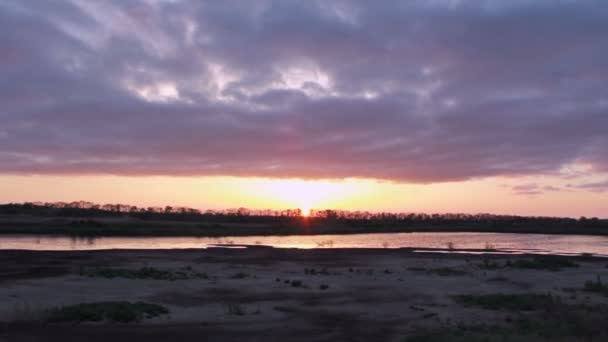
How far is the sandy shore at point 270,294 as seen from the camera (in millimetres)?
A: 17234

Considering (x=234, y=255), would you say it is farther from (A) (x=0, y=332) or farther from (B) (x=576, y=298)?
(A) (x=0, y=332)

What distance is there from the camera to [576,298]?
25.4 m

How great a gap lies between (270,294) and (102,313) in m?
8.17

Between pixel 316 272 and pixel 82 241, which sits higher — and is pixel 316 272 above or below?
below

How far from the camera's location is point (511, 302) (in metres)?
22.9

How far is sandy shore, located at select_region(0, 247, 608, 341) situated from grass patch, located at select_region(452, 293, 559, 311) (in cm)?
73

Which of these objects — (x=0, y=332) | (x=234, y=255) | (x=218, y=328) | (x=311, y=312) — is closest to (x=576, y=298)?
(x=311, y=312)

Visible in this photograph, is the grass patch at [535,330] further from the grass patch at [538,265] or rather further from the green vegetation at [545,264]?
the green vegetation at [545,264]

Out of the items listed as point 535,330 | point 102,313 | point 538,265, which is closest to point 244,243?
point 538,265

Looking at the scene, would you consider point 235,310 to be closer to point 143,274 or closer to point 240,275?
point 143,274

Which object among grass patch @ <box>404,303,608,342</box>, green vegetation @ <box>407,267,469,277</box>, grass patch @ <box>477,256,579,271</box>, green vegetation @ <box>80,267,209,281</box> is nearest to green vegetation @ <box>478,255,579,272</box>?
grass patch @ <box>477,256,579,271</box>

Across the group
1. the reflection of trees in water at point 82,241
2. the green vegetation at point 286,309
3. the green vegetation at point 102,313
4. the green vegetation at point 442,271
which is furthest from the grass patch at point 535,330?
the reflection of trees in water at point 82,241

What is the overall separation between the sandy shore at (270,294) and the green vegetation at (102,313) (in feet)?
1.80

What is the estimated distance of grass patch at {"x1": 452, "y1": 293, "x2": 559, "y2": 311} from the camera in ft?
73.0
